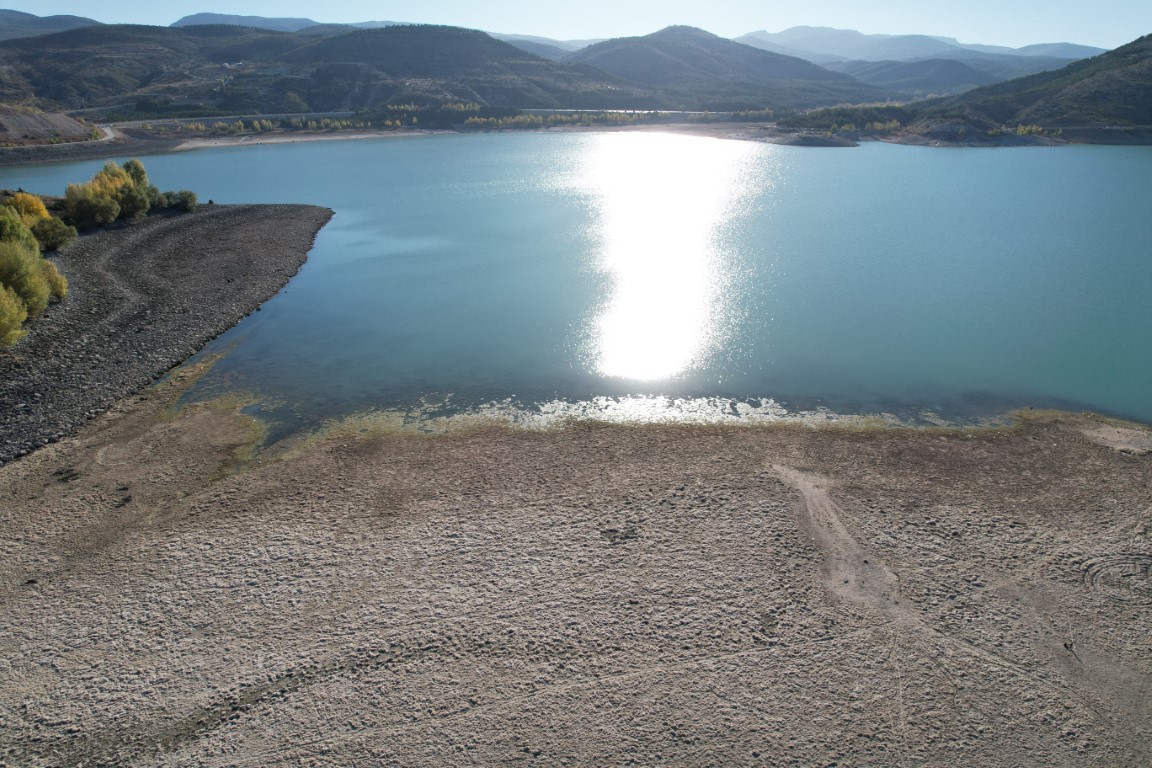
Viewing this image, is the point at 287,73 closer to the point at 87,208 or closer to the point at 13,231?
the point at 87,208

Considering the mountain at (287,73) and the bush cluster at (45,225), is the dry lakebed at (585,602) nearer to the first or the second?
the bush cluster at (45,225)

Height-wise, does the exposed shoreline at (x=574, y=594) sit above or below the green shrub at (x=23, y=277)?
below

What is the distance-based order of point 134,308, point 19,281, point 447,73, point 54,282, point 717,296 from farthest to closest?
1. point 447,73
2. point 717,296
3. point 134,308
4. point 54,282
5. point 19,281

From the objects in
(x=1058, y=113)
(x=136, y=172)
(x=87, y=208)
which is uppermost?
(x=1058, y=113)

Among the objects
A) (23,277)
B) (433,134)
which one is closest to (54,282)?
(23,277)

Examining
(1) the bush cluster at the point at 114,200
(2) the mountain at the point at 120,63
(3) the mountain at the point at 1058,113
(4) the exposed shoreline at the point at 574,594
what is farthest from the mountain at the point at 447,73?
(4) the exposed shoreline at the point at 574,594

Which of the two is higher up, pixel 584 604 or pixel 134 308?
pixel 134 308

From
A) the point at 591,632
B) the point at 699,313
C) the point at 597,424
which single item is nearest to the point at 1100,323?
→ the point at 699,313
